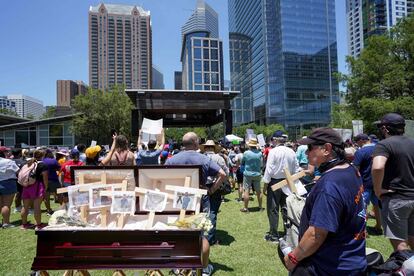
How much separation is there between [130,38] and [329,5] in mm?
76743

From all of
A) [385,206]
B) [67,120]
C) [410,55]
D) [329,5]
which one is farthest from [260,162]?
[329,5]

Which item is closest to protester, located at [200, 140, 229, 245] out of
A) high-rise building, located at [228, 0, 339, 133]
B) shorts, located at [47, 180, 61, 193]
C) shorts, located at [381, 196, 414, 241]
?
shorts, located at [381, 196, 414, 241]

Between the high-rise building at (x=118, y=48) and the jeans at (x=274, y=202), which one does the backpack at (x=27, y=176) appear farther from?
the high-rise building at (x=118, y=48)

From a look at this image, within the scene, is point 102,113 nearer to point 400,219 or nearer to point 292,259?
point 400,219

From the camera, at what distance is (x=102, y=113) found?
38312mm

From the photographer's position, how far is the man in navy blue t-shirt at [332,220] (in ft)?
7.20

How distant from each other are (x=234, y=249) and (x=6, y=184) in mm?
5557

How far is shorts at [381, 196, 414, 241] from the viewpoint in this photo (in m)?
3.77

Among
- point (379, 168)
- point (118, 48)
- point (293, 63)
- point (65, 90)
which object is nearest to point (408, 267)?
point (379, 168)

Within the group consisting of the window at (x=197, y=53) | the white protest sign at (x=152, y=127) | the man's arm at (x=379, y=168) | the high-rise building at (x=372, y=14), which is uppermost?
the high-rise building at (x=372, y=14)

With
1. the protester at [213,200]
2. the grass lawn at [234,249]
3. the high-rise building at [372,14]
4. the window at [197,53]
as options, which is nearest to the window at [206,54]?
the window at [197,53]

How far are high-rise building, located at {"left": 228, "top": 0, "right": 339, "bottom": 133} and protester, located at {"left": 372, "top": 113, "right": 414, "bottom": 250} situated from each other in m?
111

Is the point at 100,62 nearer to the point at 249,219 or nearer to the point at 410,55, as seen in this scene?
the point at 410,55

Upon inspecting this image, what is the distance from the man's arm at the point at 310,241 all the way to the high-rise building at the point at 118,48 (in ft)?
345
